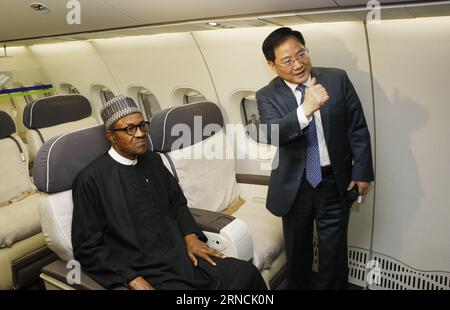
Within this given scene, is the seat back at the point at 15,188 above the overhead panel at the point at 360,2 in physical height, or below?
below

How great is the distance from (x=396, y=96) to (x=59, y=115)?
324cm

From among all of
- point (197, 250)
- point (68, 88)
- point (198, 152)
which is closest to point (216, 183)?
point (198, 152)

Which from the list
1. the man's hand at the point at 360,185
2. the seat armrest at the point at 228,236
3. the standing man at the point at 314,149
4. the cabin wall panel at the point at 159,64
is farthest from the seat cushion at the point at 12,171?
the man's hand at the point at 360,185

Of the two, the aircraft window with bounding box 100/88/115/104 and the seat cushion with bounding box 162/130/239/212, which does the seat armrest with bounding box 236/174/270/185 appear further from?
the aircraft window with bounding box 100/88/115/104

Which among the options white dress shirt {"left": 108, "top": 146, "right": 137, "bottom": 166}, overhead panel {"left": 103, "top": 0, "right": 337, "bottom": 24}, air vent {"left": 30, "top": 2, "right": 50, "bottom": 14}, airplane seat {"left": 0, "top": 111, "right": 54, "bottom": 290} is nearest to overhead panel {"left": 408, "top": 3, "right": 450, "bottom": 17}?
overhead panel {"left": 103, "top": 0, "right": 337, "bottom": 24}

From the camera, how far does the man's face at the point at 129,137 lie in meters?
2.13

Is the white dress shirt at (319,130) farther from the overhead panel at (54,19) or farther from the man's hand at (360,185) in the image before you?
the overhead panel at (54,19)

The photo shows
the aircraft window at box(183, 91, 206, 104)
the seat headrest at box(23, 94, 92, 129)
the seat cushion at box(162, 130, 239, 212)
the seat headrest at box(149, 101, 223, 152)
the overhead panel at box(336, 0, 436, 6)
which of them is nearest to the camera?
the overhead panel at box(336, 0, 436, 6)

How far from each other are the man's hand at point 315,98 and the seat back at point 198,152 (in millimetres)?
1198

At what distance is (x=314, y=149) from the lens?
2199mm

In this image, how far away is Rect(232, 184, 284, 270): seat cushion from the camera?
256 cm

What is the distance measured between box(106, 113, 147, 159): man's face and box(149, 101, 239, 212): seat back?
54cm
